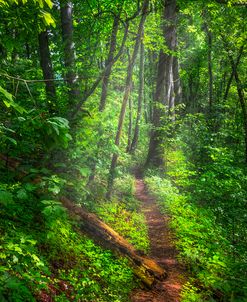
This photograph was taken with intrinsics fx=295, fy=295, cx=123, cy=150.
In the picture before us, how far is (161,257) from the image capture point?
742cm

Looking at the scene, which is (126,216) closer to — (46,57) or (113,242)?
(113,242)

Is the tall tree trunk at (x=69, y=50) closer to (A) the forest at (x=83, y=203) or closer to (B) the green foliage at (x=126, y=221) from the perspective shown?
(A) the forest at (x=83, y=203)

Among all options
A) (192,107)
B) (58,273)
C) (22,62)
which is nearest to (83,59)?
(22,62)

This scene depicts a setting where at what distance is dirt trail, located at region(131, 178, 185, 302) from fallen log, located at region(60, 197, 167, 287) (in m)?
0.26

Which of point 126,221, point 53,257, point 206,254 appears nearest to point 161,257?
point 206,254

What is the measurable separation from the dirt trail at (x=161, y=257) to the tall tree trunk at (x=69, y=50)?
14.2 ft

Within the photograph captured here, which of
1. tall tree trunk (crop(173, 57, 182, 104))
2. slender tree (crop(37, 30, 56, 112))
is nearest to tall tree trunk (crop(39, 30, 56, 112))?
slender tree (crop(37, 30, 56, 112))

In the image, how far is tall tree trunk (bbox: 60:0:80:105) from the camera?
273 inches

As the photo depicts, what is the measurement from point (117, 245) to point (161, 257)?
5.03ft

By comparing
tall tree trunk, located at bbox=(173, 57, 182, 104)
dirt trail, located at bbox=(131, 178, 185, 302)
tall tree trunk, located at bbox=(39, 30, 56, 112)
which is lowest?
dirt trail, located at bbox=(131, 178, 185, 302)

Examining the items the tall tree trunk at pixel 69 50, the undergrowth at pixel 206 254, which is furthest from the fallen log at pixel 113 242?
the tall tree trunk at pixel 69 50

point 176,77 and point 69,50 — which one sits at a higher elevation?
point 176,77

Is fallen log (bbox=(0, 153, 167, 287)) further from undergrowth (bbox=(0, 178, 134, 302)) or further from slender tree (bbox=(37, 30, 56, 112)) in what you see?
slender tree (bbox=(37, 30, 56, 112))

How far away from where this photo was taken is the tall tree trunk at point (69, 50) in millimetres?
6922
